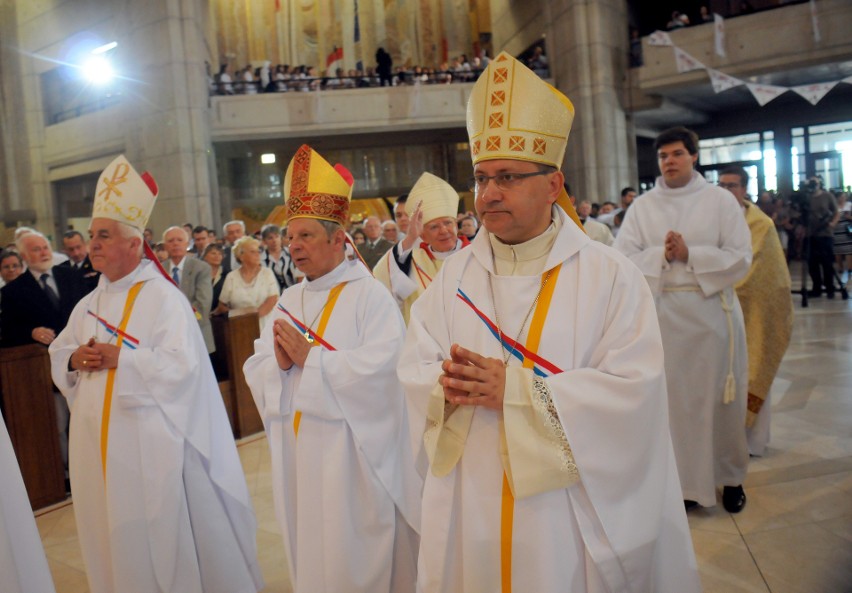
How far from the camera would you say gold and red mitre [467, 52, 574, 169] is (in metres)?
2.13

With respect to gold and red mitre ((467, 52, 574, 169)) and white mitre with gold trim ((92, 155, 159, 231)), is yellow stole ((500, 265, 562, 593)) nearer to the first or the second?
gold and red mitre ((467, 52, 574, 169))

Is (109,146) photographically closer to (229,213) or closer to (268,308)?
(229,213)

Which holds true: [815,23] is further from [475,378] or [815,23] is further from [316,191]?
[475,378]

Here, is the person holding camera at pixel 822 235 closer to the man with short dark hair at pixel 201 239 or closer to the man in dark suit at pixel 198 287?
the man with short dark hair at pixel 201 239

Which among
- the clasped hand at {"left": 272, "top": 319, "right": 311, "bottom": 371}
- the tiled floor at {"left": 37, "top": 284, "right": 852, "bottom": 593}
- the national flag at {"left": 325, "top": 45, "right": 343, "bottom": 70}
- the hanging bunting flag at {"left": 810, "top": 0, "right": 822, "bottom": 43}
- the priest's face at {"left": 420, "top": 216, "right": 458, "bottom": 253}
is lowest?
the tiled floor at {"left": 37, "top": 284, "right": 852, "bottom": 593}

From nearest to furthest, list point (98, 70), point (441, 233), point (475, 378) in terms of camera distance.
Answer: point (475, 378) → point (441, 233) → point (98, 70)

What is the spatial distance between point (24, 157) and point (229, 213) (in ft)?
18.8

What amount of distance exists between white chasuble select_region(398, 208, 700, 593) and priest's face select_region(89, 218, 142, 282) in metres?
1.92

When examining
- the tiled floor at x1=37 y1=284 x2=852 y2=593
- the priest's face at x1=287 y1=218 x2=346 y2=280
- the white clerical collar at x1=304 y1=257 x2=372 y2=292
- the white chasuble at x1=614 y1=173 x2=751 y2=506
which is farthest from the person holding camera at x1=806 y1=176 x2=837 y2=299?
the priest's face at x1=287 y1=218 x2=346 y2=280

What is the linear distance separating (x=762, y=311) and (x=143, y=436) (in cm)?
408

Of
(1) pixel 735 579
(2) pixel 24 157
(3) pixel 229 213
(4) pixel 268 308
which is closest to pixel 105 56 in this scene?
(2) pixel 24 157

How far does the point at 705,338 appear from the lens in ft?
13.2

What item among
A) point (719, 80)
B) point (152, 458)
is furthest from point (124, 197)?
point (719, 80)

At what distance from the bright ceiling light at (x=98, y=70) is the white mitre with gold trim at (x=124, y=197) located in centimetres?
1727
